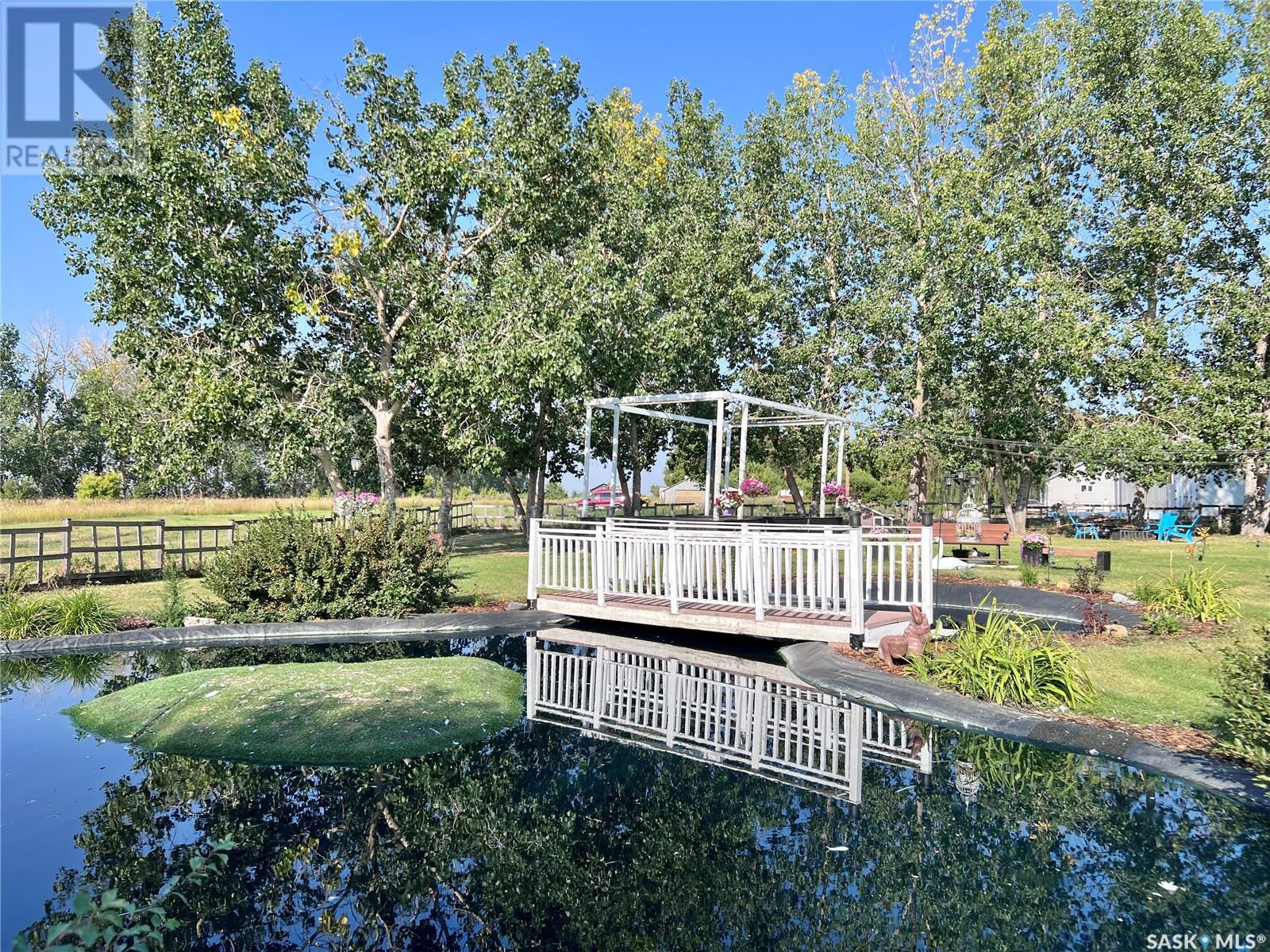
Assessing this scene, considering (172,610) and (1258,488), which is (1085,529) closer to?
(1258,488)

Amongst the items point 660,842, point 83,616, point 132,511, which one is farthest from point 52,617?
point 132,511

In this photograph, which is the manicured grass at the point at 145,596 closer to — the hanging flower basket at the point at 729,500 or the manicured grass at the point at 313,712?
the manicured grass at the point at 313,712

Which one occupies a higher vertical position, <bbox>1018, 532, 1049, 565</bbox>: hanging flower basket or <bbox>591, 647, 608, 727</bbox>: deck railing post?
<bbox>1018, 532, 1049, 565</bbox>: hanging flower basket

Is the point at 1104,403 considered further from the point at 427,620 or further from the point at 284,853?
the point at 284,853

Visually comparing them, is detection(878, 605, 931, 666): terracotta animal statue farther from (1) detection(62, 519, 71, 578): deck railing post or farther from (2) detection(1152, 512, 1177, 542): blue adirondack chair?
(2) detection(1152, 512, 1177, 542): blue adirondack chair

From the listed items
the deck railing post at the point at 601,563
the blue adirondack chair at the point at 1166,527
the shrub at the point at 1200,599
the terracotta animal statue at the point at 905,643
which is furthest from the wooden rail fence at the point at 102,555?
the blue adirondack chair at the point at 1166,527

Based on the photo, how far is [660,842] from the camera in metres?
4.21

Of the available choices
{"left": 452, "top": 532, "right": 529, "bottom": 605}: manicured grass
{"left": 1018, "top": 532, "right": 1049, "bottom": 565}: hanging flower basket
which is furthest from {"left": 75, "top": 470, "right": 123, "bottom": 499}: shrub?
{"left": 1018, "top": 532, "right": 1049, "bottom": 565}: hanging flower basket

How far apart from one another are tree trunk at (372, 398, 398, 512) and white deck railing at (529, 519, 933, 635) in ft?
26.7

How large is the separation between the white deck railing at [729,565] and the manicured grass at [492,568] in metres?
1.71

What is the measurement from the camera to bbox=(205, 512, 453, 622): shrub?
32.0 feet

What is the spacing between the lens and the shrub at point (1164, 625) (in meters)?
8.06

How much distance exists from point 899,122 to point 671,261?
355 inches

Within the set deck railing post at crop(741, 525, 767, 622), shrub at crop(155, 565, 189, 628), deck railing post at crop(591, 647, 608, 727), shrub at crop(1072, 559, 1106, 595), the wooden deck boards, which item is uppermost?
deck railing post at crop(741, 525, 767, 622)
